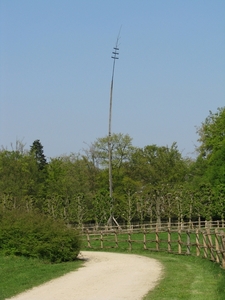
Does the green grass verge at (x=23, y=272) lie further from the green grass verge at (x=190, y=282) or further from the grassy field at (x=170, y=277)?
the green grass verge at (x=190, y=282)

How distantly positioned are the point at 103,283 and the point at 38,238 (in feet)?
25.8

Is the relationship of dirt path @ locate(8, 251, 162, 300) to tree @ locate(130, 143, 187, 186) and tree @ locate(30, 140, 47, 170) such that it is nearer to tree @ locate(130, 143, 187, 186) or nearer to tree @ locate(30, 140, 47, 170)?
tree @ locate(130, 143, 187, 186)

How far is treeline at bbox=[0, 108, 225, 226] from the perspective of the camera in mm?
51906

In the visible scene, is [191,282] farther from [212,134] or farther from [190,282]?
[212,134]

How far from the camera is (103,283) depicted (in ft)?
49.9

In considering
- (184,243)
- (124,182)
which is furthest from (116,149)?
(184,243)

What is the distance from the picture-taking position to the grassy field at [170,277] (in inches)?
505

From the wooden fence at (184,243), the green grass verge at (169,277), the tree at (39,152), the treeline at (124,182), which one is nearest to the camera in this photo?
the green grass verge at (169,277)

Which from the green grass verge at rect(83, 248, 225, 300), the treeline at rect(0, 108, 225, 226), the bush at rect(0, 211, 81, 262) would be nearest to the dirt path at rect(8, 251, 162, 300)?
the green grass verge at rect(83, 248, 225, 300)

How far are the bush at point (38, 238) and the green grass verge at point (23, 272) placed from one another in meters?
0.55

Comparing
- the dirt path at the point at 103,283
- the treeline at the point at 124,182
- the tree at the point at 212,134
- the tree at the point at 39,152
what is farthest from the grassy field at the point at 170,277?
the tree at the point at 39,152

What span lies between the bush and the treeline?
19.5 metres

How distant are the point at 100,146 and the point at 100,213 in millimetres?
24000

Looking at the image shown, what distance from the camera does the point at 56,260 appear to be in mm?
22344
